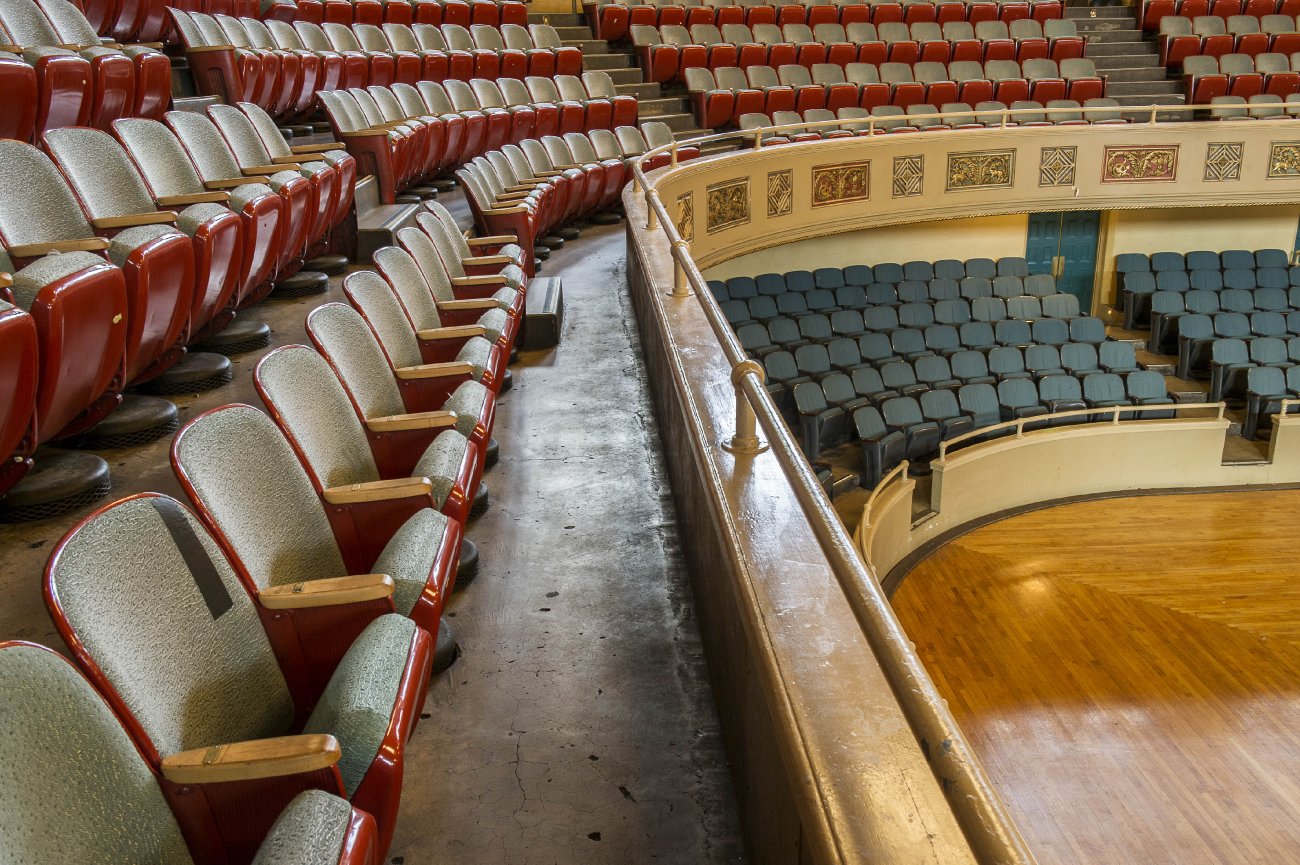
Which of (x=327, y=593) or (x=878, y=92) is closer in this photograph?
(x=327, y=593)

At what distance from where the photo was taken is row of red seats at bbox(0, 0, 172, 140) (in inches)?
34.7

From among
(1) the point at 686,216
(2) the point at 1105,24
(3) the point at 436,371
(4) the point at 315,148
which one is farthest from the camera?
(2) the point at 1105,24

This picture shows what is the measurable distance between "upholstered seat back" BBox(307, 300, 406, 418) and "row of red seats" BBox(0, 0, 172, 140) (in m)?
0.45

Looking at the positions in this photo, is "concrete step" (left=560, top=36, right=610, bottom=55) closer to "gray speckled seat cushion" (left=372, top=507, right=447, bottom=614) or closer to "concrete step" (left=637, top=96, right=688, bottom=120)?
"concrete step" (left=637, top=96, right=688, bottom=120)

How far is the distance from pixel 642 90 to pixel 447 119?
1.14 metres

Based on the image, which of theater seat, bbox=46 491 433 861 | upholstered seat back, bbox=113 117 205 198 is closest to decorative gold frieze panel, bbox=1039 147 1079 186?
upholstered seat back, bbox=113 117 205 198

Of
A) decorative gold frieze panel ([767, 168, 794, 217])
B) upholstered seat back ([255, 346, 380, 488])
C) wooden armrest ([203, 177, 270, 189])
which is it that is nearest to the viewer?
upholstered seat back ([255, 346, 380, 488])

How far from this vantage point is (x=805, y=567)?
1.35 ft

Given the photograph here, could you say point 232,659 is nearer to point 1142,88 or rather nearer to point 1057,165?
point 1057,165

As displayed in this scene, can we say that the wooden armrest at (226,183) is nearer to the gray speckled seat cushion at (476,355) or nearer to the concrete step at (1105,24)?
the gray speckled seat cushion at (476,355)

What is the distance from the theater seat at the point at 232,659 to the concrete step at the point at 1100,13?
3.58 meters

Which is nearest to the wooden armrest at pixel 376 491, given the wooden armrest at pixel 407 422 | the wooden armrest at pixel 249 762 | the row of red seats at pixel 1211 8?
the wooden armrest at pixel 407 422

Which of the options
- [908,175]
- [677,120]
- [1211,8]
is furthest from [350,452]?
[1211,8]

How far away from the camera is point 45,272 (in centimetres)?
56
